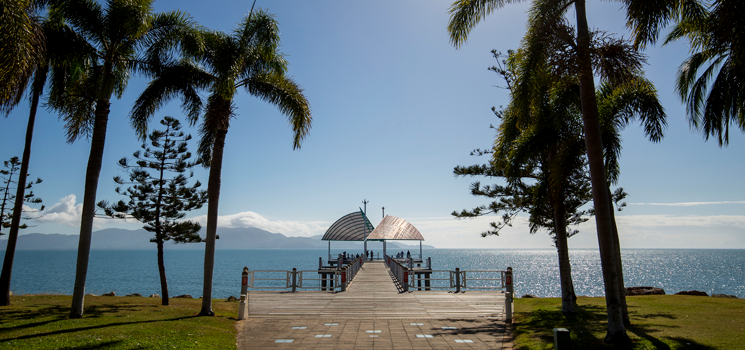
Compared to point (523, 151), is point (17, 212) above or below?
below

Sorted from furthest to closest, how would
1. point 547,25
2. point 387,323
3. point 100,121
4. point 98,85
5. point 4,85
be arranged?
1. point 98,85
2. point 100,121
3. point 387,323
4. point 547,25
5. point 4,85

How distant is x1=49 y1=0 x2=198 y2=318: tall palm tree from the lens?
39.3 feet

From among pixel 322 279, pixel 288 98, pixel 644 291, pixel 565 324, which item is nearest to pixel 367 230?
pixel 322 279

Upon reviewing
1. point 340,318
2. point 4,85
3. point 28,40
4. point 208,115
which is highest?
point 208,115

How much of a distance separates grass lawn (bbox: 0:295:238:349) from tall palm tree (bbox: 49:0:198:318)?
1.18m

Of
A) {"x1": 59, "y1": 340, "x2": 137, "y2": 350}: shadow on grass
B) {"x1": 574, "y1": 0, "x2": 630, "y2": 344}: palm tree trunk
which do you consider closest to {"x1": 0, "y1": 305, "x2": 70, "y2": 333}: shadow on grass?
{"x1": 59, "y1": 340, "x2": 137, "y2": 350}: shadow on grass

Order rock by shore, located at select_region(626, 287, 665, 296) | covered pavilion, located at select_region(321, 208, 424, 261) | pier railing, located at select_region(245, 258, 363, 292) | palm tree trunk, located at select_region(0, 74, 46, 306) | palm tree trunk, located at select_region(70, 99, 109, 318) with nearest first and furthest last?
palm tree trunk, located at select_region(70, 99, 109, 318) < palm tree trunk, located at select_region(0, 74, 46, 306) < pier railing, located at select_region(245, 258, 363, 292) < rock by shore, located at select_region(626, 287, 665, 296) < covered pavilion, located at select_region(321, 208, 424, 261)

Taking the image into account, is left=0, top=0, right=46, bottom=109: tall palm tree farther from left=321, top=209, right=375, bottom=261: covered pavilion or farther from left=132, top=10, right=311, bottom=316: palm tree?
left=321, top=209, right=375, bottom=261: covered pavilion

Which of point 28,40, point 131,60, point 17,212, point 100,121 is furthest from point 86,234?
point 28,40

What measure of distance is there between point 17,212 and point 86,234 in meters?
4.46

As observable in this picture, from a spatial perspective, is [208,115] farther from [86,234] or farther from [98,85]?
[86,234]

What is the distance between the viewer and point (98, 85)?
1406 centimetres

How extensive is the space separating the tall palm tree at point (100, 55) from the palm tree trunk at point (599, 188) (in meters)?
11.5

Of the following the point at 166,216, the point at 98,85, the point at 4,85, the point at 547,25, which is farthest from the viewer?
the point at 166,216
